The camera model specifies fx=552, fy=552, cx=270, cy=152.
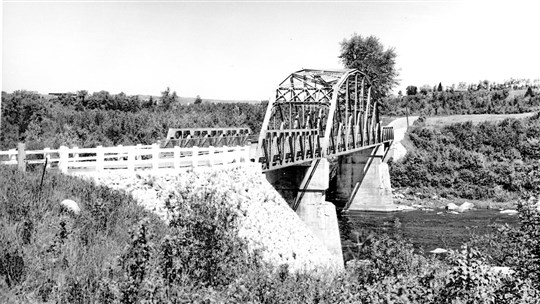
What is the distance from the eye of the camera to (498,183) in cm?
6225

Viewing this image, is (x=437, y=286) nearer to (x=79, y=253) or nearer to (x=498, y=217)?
(x=79, y=253)

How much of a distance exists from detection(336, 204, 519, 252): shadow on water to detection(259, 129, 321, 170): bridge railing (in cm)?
709

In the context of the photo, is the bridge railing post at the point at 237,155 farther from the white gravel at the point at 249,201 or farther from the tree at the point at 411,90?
the tree at the point at 411,90

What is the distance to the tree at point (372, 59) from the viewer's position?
8244cm

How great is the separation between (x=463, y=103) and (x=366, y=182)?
51427 mm

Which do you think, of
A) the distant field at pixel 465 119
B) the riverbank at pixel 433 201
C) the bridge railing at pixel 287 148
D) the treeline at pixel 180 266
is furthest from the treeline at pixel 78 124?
the treeline at pixel 180 266

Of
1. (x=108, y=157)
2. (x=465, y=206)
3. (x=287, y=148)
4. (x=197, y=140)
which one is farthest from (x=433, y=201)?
(x=108, y=157)

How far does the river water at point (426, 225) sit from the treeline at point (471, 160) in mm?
7773

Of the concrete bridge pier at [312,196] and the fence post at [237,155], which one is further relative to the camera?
the concrete bridge pier at [312,196]

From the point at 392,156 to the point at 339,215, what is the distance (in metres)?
17.5

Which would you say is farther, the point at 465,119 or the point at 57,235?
the point at 465,119

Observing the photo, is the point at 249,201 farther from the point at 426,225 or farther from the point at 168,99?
the point at 168,99

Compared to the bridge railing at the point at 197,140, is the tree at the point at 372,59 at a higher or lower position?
higher

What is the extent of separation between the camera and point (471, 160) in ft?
217
